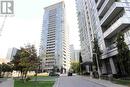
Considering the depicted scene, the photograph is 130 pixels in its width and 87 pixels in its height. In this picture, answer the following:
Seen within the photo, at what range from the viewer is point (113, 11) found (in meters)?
35.8

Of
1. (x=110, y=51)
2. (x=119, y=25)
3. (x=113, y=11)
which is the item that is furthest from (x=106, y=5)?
(x=110, y=51)

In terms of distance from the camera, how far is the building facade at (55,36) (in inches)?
6093

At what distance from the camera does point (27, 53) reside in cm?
2941

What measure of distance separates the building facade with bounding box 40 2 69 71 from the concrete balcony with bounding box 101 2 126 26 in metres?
111

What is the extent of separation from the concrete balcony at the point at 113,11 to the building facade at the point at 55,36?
4371 inches

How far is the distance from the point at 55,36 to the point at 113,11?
128829 millimetres

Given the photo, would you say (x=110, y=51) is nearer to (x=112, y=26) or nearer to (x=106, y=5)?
(x=112, y=26)

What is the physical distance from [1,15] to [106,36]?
2604cm

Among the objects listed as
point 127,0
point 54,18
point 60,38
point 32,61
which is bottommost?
point 32,61

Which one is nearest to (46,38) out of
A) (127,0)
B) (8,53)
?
(8,53)

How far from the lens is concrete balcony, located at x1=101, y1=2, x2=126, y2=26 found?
33.6 metres

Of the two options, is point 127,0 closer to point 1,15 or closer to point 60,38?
point 1,15

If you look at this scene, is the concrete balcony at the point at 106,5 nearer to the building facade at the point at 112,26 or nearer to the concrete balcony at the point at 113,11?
the building facade at the point at 112,26

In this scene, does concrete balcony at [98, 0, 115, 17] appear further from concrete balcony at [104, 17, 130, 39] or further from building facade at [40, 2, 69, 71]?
building facade at [40, 2, 69, 71]
